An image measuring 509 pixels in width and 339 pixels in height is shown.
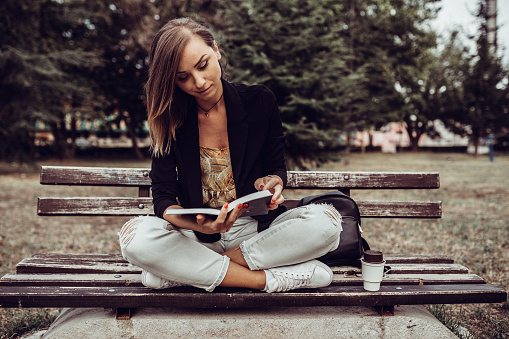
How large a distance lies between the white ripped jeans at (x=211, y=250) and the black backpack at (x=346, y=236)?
16 cm

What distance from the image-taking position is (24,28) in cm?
1392

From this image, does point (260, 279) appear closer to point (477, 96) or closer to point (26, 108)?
point (26, 108)

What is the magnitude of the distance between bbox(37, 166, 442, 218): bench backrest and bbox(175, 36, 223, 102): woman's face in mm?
927

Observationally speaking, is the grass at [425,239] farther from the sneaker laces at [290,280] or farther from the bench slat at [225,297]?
the sneaker laces at [290,280]

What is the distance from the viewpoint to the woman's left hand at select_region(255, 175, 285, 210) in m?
2.24

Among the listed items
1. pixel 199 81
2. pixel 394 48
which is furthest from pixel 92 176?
pixel 394 48

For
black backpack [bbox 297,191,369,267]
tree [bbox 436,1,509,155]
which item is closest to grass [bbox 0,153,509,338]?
black backpack [bbox 297,191,369,267]

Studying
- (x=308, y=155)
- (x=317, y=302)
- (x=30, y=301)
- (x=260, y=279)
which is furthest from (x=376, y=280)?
(x=308, y=155)

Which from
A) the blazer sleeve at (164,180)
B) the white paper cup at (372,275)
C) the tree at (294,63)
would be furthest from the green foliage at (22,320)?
the tree at (294,63)

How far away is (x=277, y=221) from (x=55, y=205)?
155cm

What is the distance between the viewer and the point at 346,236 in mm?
2459

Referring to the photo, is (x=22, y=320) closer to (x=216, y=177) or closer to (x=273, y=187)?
(x=216, y=177)

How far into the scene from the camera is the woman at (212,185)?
209cm

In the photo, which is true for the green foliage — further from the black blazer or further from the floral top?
the floral top
